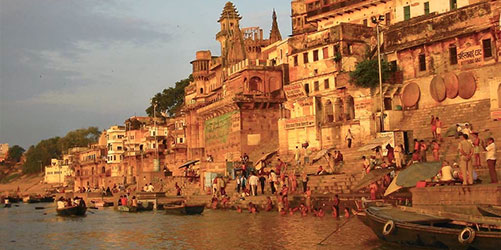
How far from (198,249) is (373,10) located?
93.6 feet

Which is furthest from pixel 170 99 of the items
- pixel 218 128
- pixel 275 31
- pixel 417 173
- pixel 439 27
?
pixel 417 173

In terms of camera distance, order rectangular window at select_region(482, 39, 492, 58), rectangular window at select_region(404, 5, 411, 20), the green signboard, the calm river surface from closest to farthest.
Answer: the calm river surface, rectangular window at select_region(482, 39, 492, 58), rectangular window at select_region(404, 5, 411, 20), the green signboard

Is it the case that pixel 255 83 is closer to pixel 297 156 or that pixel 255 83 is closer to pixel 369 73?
pixel 297 156

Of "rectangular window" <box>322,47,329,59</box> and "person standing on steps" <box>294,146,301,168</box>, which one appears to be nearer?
"person standing on steps" <box>294,146,301,168</box>

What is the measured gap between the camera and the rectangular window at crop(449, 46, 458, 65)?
31172 mm

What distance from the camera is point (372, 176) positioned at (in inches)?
945

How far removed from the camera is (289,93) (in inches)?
1606

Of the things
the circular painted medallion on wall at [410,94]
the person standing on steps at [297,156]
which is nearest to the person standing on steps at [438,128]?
the circular painted medallion on wall at [410,94]

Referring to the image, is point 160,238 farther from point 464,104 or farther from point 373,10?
point 373,10

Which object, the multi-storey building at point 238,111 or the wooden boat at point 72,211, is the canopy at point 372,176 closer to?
the multi-storey building at point 238,111

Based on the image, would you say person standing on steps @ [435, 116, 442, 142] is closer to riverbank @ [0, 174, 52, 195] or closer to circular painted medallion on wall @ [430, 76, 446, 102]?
circular painted medallion on wall @ [430, 76, 446, 102]

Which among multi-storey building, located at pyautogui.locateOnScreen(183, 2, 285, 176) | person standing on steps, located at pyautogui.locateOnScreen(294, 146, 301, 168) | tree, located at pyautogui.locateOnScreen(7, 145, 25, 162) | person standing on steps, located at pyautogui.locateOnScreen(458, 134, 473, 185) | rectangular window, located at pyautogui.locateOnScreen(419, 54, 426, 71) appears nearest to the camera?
person standing on steps, located at pyautogui.locateOnScreen(458, 134, 473, 185)

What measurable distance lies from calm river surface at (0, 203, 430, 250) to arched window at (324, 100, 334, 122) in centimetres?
1025

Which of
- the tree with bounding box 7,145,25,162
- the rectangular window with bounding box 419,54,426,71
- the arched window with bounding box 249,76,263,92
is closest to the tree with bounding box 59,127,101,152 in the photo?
the tree with bounding box 7,145,25,162
